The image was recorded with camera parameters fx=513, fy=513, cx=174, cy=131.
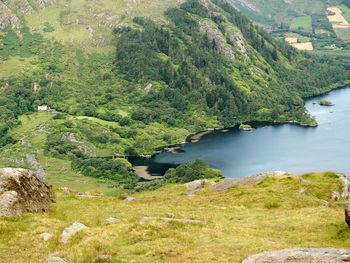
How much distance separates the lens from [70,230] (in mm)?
43656

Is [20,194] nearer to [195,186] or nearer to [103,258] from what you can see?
[103,258]

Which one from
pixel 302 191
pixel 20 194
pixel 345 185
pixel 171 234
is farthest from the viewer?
pixel 345 185

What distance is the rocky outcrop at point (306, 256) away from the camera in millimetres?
29500

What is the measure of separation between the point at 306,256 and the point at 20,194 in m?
32.6

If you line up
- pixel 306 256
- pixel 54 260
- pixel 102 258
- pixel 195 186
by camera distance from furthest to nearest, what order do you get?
pixel 195 186 < pixel 102 258 < pixel 54 260 < pixel 306 256

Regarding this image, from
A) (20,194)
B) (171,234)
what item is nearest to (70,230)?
(171,234)

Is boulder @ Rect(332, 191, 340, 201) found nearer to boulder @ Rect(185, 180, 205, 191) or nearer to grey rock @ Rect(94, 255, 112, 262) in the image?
boulder @ Rect(185, 180, 205, 191)

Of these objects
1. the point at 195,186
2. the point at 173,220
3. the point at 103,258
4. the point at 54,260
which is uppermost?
the point at 54,260

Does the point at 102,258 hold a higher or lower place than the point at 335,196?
higher

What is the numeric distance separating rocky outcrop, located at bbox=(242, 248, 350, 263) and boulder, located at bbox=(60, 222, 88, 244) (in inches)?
644

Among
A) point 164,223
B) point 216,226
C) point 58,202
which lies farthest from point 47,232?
point 58,202

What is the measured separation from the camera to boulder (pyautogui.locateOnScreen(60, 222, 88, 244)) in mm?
41594

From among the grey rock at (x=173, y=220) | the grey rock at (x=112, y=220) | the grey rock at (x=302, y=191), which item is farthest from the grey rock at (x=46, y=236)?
the grey rock at (x=302, y=191)

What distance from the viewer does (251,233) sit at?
4431 cm
